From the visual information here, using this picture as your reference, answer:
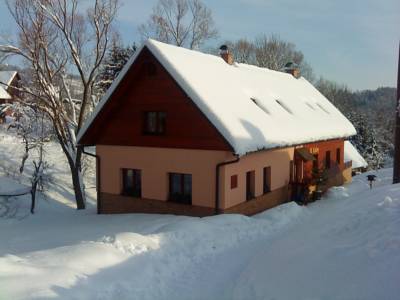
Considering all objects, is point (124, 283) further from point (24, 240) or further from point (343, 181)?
point (343, 181)

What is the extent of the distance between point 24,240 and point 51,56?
421 inches

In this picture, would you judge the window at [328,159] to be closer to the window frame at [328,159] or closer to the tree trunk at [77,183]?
the window frame at [328,159]

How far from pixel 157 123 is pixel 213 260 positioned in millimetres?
6306

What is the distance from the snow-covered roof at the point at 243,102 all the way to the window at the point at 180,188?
250cm

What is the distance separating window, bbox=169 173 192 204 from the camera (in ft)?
44.7

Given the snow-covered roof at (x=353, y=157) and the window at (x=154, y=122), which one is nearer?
the window at (x=154, y=122)

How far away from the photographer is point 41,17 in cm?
1775

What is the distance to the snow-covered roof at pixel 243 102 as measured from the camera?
12.6 meters

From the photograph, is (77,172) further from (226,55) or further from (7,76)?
(7,76)

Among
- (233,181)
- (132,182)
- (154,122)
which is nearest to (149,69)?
(154,122)

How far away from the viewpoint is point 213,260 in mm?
9320

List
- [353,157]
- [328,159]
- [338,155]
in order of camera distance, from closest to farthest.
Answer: [328,159]
[338,155]
[353,157]

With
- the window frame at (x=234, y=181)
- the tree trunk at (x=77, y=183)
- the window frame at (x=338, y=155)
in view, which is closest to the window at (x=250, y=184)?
the window frame at (x=234, y=181)

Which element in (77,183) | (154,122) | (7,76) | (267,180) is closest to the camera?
(154,122)
